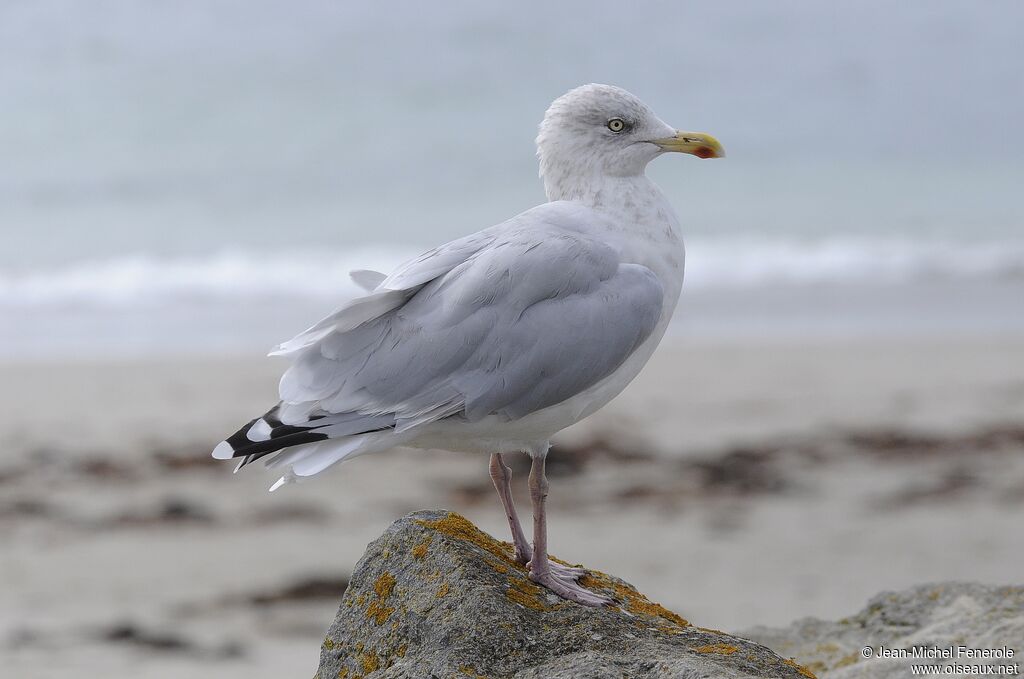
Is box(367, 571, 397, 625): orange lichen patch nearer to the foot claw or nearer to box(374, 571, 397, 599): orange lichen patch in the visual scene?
box(374, 571, 397, 599): orange lichen patch

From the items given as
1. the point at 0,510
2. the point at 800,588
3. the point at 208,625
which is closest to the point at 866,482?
the point at 800,588

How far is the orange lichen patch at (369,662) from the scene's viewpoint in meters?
3.58

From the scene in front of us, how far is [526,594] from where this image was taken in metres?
3.65

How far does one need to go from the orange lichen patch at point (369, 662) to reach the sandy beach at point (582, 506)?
8.33 ft

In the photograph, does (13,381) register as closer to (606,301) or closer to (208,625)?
(208,625)

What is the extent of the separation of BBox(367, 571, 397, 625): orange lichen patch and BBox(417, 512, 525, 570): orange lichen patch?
20cm

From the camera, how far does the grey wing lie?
3541 millimetres

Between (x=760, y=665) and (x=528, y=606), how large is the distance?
0.66 m

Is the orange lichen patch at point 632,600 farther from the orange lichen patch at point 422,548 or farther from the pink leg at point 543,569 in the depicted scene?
the orange lichen patch at point 422,548

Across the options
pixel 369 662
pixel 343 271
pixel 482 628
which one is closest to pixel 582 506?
Result: pixel 369 662

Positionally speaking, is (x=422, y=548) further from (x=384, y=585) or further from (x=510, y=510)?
(x=510, y=510)

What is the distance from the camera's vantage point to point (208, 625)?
22.0 ft

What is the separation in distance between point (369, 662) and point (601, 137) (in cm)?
176

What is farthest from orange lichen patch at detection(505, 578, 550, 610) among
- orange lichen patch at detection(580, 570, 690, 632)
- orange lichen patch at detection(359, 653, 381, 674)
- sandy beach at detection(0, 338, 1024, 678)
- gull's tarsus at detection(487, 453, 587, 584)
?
sandy beach at detection(0, 338, 1024, 678)
